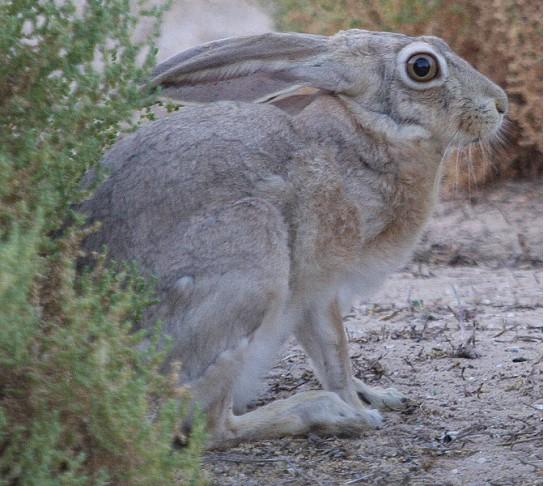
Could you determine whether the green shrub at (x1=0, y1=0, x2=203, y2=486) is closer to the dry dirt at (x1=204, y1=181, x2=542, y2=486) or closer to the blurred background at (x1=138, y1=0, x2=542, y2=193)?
the dry dirt at (x1=204, y1=181, x2=542, y2=486)

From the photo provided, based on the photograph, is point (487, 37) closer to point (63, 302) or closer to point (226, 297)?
point (226, 297)

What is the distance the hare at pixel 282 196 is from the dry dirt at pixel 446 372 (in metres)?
0.18

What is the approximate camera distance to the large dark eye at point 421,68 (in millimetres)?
4410

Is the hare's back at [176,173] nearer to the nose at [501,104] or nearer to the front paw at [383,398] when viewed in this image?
the nose at [501,104]

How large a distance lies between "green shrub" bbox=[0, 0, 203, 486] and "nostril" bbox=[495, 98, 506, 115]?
1.79 metres

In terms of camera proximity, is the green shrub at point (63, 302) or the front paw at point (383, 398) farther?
the front paw at point (383, 398)

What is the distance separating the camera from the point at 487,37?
330 inches

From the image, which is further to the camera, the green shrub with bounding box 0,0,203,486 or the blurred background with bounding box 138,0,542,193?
the blurred background with bounding box 138,0,542,193

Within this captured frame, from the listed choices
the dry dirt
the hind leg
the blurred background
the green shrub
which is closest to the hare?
the hind leg

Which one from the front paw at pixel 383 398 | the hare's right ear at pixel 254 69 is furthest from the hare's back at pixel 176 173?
the front paw at pixel 383 398

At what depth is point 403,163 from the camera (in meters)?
4.37

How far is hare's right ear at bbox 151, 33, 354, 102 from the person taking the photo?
14.1 ft

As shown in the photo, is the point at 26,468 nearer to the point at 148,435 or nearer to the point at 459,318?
the point at 148,435

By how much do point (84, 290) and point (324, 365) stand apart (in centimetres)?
163
